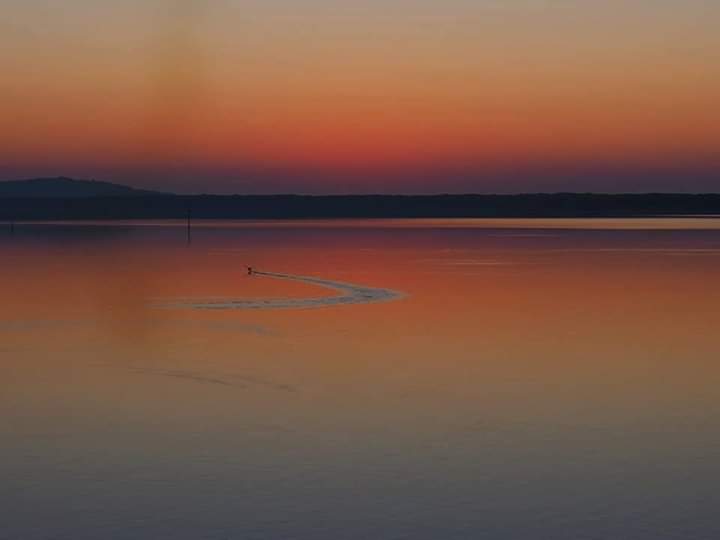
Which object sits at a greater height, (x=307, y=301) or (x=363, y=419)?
(x=363, y=419)

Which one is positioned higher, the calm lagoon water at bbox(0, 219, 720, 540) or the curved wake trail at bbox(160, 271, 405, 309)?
the calm lagoon water at bbox(0, 219, 720, 540)

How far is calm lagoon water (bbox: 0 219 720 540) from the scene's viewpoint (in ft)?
38.9

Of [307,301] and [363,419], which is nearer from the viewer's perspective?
[363,419]

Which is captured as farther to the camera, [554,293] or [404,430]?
[554,293]

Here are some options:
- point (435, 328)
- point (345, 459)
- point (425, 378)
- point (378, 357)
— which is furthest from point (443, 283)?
point (345, 459)

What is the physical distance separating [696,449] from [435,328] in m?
14.0

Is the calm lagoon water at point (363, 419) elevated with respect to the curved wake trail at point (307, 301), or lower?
elevated

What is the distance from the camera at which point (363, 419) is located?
16750 millimetres

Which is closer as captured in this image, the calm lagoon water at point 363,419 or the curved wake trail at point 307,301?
the calm lagoon water at point 363,419

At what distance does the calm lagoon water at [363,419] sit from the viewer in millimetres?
11852

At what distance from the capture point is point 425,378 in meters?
20.6

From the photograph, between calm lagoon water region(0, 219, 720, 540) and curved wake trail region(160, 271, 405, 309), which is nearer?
calm lagoon water region(0, 219, 720, 540)

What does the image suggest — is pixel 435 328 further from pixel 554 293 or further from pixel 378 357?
pixel 554 293

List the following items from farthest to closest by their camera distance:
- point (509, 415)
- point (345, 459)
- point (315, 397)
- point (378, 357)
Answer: point (378, 357) < point (315, 397) < point (509, 415) < point (345, 459)
